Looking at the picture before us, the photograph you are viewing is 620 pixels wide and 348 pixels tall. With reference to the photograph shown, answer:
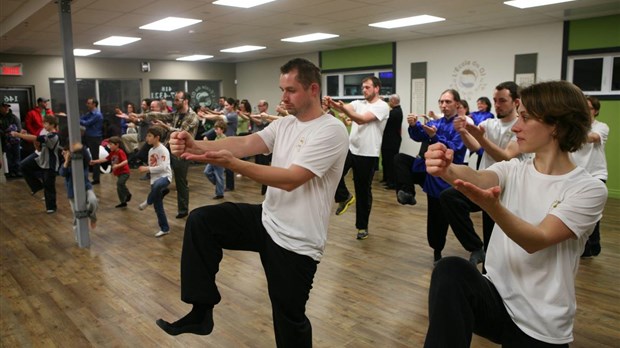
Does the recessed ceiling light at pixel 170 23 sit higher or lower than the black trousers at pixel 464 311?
higher

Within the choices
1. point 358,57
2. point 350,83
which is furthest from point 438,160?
point 350,83

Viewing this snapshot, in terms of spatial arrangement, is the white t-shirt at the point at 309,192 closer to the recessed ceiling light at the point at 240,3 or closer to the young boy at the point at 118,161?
the recessed ceiling light at the point at 240,3

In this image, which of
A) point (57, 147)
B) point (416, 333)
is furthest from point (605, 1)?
point (57, 147)

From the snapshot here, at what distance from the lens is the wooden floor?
297 centimetres

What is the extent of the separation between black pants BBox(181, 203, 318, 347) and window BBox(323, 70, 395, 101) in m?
8.66

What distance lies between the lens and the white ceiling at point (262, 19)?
6.29m

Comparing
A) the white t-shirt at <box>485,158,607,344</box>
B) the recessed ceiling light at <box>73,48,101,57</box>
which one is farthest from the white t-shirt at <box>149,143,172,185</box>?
the recessed ceiling light at <box>73,48,101,57</box>

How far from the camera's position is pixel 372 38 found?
378 inches

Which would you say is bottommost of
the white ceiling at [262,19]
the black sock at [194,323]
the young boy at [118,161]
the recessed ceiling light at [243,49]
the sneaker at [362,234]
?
the sneaker at [362,234]

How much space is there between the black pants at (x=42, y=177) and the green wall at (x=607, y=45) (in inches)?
316

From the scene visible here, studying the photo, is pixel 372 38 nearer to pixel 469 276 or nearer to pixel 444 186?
pixel 444 186

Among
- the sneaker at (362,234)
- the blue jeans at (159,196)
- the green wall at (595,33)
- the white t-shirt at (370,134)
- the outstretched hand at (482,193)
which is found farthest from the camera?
the green wall at (595,33)

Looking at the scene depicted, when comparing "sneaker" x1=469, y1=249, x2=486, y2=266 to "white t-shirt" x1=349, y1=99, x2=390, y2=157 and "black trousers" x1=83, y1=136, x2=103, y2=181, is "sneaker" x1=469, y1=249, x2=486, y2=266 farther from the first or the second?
"black trousers" x1=83, y1=136, x2=103, y2=181

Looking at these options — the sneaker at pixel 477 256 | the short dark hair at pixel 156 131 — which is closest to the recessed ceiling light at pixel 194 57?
the short dark hair at pixel 156 131
